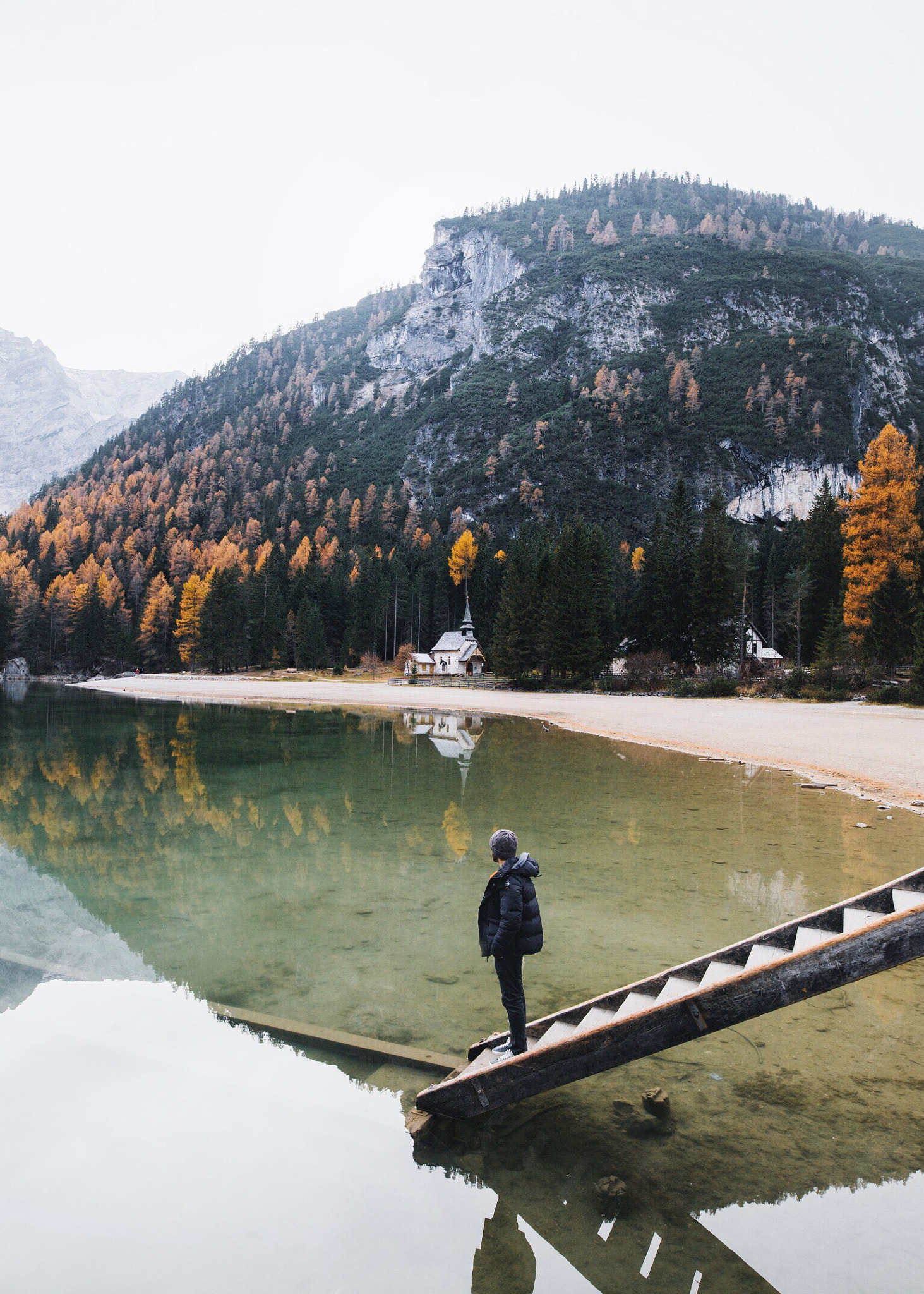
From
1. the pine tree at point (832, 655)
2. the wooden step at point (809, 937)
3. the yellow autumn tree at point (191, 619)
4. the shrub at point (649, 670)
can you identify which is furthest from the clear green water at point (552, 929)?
the yellow autumn tree at point (191, 619)

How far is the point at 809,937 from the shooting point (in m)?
4.37

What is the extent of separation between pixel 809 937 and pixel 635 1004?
121 cm

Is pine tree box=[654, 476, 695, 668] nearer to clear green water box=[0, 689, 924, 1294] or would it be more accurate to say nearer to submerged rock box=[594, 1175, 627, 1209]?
clear green water box=[0, 689, 924, 1294]

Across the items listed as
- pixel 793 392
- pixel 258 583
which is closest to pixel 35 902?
pixel 258 583

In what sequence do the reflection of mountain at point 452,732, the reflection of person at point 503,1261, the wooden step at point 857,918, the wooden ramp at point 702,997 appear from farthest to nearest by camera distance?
the reflection of mountain at point 452,732 < the wooden step at point 857,918 < the wooden ramp at point 702,997 < the reflection of person at point 503,1261

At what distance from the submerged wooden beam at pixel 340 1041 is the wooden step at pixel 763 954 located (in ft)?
7.42

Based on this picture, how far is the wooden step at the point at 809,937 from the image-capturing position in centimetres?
418

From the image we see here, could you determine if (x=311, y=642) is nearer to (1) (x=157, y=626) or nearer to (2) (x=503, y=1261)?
(1) (x=157, y=626)

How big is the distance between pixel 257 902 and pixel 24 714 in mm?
38392

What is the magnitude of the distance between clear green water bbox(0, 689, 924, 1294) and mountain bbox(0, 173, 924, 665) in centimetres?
7176

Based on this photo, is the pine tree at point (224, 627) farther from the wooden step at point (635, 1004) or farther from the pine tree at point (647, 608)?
the wooden step at point (635, 1004)

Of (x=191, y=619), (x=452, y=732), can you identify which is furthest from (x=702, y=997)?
(x=191, y=619)

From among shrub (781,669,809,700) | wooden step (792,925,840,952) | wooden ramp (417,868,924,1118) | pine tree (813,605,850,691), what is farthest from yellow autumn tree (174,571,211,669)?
wooden step (792,925,840,952)

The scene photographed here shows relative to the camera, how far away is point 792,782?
678 inches
